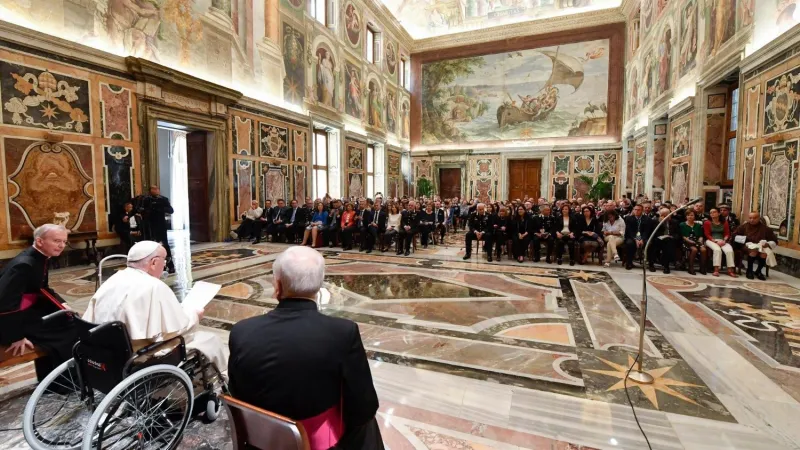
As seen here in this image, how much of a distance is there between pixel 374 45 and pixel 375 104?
9.83 feet

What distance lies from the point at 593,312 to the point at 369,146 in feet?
51.8

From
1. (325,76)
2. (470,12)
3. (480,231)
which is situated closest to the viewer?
(480,231)

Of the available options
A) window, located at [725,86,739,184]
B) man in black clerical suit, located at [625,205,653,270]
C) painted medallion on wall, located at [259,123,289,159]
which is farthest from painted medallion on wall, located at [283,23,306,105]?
window, located at [725,86,739,184]

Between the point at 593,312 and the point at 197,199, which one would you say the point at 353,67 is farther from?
the point at 593,312

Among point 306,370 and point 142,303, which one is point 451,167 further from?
point 306,370

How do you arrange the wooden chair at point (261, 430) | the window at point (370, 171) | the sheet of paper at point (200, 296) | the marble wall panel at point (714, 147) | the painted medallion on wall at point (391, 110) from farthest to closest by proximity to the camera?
the painted medallion on wall at point (391, 110) < the window at point (370, 171) < the marble wall panel at point (714, 147) < the sheet of paper at point (200, 296) < the wooden chair at point (261, 430)

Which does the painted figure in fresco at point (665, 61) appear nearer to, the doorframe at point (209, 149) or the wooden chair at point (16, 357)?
the doorframe at point (209, 149)

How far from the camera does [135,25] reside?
8.12 meters

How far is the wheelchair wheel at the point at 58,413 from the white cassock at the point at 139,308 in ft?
1.22

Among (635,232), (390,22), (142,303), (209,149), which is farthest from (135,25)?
(390,22)

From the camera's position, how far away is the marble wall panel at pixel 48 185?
21.2ft

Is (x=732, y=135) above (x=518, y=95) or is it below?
below

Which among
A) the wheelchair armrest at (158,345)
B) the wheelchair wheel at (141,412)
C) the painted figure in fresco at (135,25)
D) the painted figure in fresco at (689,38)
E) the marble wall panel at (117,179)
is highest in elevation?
the painted figure in fresco at (689,38)

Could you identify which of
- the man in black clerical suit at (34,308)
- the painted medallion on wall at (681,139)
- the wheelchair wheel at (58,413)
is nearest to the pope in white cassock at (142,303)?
the wheelchair wheel at (58,413)
